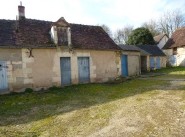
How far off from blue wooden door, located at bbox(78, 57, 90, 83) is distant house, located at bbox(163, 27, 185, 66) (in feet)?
63.6

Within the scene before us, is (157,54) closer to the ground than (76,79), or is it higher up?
higher up

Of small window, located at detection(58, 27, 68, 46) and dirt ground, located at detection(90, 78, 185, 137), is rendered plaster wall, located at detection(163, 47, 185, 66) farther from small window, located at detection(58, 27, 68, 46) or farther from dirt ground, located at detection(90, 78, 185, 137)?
dirt ground, located at detection(90, 78, 185, 137)

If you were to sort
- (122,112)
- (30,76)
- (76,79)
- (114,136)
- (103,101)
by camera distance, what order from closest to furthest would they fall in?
(114,136)
(122,112)
(103,101)
(30,76)
(76,79)

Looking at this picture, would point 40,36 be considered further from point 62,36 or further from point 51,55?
point 51,55

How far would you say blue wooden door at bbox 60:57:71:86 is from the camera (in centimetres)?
1517

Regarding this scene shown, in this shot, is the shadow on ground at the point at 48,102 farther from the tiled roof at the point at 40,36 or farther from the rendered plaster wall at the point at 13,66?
the tiled roof at the point at 40,36

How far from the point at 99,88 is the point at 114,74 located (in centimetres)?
381

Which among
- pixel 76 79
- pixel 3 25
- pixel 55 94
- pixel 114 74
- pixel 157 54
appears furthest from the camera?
pixel 157 54

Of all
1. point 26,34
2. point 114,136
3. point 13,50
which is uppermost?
point 26,34

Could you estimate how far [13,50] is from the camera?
13391mm

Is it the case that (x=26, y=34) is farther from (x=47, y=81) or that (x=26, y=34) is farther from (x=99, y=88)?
(x=99, y=88)

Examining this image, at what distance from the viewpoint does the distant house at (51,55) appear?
13.4 meters

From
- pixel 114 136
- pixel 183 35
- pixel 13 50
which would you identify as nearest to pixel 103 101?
pixel 114 136

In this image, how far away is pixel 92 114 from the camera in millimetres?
8586
